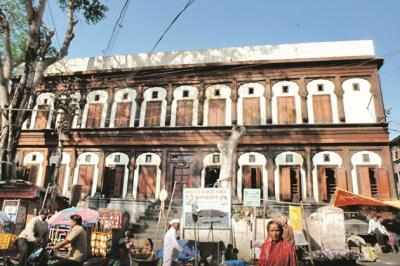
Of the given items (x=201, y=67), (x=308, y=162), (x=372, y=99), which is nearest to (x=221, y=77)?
(x=201, y=67)

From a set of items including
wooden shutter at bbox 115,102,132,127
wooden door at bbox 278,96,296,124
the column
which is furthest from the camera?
wooden shutter at bbox 115,102,132,127

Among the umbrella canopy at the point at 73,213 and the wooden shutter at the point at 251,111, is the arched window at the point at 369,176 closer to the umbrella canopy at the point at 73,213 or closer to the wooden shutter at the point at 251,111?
the wooden shutter at the point at 251,111

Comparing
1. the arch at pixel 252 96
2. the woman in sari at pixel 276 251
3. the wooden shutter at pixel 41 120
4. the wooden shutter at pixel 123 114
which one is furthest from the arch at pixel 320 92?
the wooden shutter at pixel 41 120

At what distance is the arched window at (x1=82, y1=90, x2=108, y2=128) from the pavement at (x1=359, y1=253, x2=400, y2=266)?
57.1 feet

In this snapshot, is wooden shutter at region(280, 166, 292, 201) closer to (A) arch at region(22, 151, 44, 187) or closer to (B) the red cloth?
(B) the red cloth

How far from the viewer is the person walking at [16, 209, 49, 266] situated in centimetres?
888

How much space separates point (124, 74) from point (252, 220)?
14.8 meters

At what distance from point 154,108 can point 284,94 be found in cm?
848

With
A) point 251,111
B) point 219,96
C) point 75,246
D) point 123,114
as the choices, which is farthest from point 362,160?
point 75,246

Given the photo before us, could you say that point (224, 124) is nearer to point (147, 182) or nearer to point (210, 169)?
point (210, 169)

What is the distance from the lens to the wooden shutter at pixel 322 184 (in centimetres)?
1875

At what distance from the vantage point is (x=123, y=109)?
75.4 ft

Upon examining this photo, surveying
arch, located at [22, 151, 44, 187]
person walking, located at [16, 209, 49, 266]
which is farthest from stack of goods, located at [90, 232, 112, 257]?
arch, located at [22, 151, 44, 187]

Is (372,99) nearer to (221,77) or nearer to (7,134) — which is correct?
(221,77)
